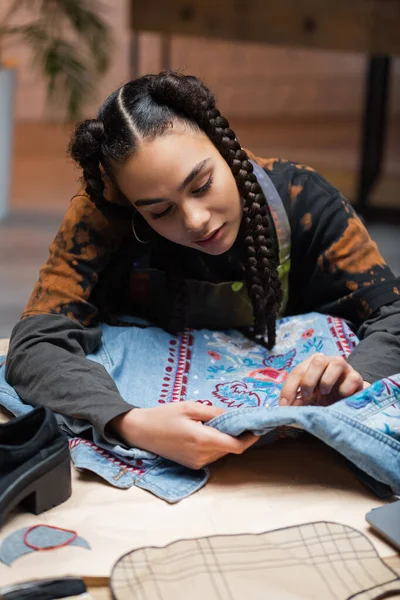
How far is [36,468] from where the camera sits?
109cm

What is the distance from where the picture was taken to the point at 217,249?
1390mm

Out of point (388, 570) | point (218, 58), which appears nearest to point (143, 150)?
point (388, 570)

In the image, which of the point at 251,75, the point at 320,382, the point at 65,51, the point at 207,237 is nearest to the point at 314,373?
the point at 320,382

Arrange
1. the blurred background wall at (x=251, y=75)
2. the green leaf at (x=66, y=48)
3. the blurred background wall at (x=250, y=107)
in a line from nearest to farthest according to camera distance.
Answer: the green leaf at (x=66, y=48) → the blurred background wall at (x=250, y=107) → the blurred background wall at (x=251, y=75)

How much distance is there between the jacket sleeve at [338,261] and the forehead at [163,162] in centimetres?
27

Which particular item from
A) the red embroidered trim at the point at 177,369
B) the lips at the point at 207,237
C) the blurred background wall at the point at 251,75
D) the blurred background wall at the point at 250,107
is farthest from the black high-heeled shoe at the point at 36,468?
the blurred background wall at the point at 251,75

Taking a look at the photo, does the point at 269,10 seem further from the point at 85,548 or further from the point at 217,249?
the point at 85,548

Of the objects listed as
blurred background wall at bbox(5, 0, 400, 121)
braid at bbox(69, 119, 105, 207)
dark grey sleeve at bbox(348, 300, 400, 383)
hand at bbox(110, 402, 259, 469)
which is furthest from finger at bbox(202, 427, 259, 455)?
blurred background wall at bbox(5, 0, 400, 121)

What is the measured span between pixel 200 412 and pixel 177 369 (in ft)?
0.98

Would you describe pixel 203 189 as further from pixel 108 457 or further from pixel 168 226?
pixel 108 457

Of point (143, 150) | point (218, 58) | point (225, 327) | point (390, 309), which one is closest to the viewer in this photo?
point (143, 150)

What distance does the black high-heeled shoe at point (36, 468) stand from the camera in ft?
3.53

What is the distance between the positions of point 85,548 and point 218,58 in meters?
4.06

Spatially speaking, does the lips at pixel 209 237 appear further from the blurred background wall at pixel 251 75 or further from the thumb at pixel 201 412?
the blurred background wall at pixel 251 75
